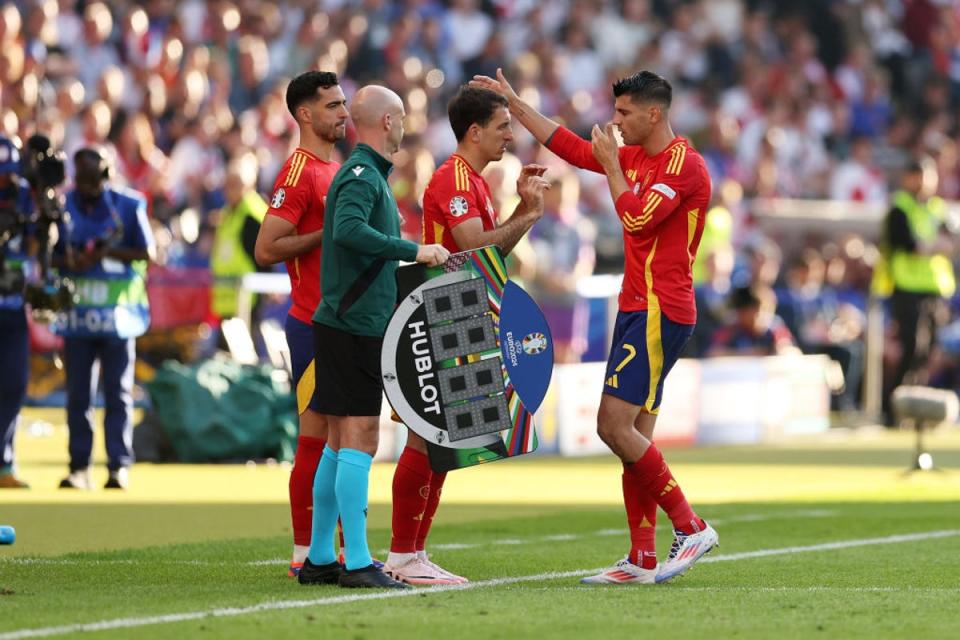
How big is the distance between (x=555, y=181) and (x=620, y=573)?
1173cm

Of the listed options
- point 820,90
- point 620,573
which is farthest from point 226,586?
point 820,90

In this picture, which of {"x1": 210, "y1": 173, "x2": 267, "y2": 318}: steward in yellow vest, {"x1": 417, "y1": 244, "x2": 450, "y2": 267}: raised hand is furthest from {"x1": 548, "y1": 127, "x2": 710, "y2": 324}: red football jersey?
{"x1": 210, "y1": 173, "x2": 267, "y2": 318}: steward in yellow vest

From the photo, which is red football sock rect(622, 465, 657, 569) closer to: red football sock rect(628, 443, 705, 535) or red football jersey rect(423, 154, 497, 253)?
red football sock rect(628, 443, 705, 535)

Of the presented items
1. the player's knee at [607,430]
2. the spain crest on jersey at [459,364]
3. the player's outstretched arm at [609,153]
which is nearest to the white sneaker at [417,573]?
the spain crest on jersey at [459,364]

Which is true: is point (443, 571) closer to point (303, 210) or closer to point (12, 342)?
point (303, 210)

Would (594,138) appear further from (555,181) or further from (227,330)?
(555,181)

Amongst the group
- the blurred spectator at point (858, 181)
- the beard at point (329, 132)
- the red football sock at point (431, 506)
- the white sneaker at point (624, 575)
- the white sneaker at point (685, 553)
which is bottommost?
the white sneaker at point (624, 575)

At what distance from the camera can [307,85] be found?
9.16 meters

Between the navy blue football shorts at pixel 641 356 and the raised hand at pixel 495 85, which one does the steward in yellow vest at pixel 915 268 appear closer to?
the raised hand at pixel 495 85

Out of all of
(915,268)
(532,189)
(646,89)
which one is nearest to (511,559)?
(532,189)

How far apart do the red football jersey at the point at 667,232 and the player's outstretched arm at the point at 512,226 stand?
1.23 feet

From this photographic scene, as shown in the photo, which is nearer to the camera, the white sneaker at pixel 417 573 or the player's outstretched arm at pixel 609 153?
the white sneaker at pixel 417 573

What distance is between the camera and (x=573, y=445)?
1773cm

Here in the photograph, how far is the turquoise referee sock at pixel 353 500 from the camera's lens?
8.23 meters
